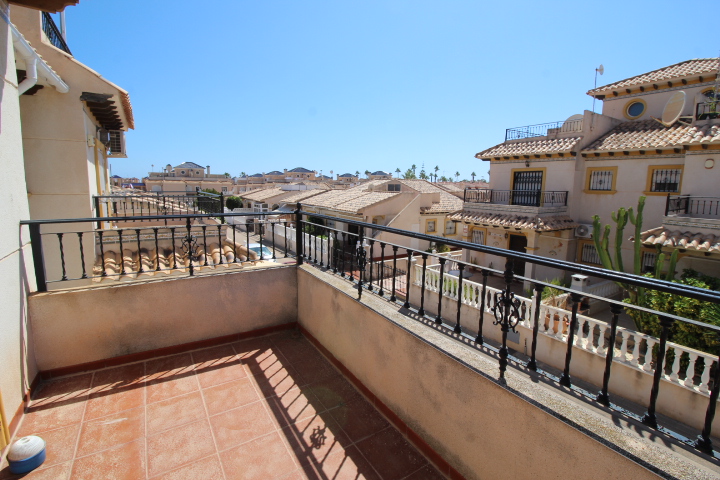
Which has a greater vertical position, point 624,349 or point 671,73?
point 671,73

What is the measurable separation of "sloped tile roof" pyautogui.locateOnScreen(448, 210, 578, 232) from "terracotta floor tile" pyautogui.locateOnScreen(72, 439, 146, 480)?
14.8 m

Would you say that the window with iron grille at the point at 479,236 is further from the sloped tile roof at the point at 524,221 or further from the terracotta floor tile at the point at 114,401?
the terracotta floor tile at the point at 114,401

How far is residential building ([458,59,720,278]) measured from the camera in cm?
1156

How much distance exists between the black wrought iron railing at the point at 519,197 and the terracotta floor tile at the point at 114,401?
16.4 metres

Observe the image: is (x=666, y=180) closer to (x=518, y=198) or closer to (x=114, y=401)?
(x=518, y=198)

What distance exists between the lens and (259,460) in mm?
2672

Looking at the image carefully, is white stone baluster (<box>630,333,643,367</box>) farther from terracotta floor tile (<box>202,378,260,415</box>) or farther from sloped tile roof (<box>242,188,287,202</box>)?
sloped tile roof (<box>242,188,287,202</box>)

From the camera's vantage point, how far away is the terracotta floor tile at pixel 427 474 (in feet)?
8.27

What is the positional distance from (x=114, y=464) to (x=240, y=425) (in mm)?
902

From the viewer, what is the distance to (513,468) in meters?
1.97

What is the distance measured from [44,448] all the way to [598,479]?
3583mm

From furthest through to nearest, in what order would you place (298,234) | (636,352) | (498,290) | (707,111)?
1. (707,111)
2. (636,352)
3. (298,234)
4. (498,290)

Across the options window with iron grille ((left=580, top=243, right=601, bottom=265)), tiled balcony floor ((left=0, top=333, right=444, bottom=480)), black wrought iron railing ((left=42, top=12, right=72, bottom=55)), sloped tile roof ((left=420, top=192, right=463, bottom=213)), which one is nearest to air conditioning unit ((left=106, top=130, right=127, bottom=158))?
black wrought iron railing ((left=42, top=12, right=72, bottom=55))

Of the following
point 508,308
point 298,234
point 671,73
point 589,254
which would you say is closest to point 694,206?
point 589,254
